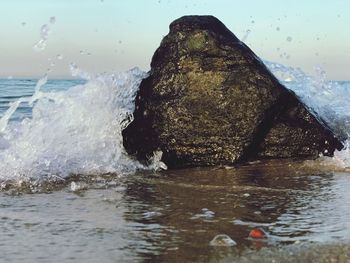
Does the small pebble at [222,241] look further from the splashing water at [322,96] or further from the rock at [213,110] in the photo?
the splashing water at [322,96]

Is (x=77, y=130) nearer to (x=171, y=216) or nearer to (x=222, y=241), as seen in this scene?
(x=171, y=216)

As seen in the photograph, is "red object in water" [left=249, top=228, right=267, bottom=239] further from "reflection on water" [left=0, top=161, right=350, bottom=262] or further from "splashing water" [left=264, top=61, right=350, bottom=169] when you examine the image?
"splashing water" [left=264, top=61, right=350, bottom=169]

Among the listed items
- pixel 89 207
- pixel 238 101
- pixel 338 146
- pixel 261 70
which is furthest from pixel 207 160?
pixel 89 207

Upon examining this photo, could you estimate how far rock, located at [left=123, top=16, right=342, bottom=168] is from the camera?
19.7 feet

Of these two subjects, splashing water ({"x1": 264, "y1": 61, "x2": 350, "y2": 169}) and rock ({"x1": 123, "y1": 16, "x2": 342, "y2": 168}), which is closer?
rock ({"x1": 123, "y1": 16, "x2": 342, "y2": 168})

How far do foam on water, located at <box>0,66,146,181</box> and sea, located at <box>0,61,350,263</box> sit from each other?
12mm

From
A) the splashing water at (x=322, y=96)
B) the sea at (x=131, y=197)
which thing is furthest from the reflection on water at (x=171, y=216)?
the splashing water at (x=322, y=96)

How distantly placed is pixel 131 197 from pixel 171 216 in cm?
77

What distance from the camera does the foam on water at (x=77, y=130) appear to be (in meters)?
5.82

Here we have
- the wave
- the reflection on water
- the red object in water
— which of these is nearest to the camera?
the reflection on water

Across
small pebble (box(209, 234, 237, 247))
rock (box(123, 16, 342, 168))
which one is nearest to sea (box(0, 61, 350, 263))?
small pebble (box(209, 234, 237, 247))

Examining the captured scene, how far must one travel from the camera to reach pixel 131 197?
4438 millimetres

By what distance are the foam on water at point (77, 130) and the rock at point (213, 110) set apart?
0.18 m

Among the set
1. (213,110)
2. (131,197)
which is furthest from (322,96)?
(131,197)
